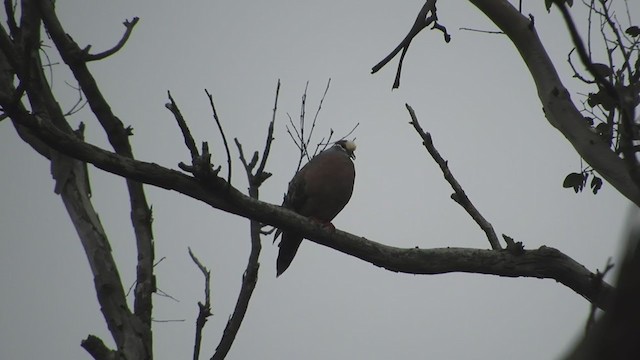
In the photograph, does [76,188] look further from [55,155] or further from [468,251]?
[468,251]

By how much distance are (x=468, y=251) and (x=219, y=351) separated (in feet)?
4.33

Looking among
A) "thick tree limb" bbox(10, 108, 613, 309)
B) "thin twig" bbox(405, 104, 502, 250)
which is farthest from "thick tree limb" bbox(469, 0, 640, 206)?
"thin twig" bbox(405, 104, 502, 250)

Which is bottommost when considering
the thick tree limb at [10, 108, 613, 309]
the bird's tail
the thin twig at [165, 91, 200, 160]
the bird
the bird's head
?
the thick tree limb at [10, 108, 613, 309]

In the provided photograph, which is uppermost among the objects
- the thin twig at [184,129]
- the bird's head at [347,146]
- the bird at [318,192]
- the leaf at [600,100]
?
the bird's head at [347,146]

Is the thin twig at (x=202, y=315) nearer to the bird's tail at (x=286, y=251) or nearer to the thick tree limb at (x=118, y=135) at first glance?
the thick tree limb at (x=118, y=135)

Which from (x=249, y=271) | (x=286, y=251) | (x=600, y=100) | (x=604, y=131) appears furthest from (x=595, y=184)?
(x=286, y=251)

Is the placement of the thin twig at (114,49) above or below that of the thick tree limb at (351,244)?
above

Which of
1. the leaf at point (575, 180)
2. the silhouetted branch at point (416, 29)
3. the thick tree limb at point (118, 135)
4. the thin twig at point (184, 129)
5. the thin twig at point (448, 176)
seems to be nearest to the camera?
the thin twig at point (184, 129)

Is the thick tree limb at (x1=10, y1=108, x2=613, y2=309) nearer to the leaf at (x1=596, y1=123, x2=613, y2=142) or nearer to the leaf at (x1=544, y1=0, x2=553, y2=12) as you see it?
the leaf at (x1=596, y1=123, x2=613, y2=142)

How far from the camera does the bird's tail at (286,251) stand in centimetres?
504

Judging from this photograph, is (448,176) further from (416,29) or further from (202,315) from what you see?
(202,315)

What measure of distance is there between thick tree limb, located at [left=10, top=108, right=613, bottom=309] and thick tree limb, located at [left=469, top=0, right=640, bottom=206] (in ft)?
Answer: 1.63

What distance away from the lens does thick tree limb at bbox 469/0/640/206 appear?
2.54 meters

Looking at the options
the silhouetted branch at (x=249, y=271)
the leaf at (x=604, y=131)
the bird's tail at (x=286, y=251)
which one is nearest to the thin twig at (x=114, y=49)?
the silhouetted branch at (x=249, y=271)
